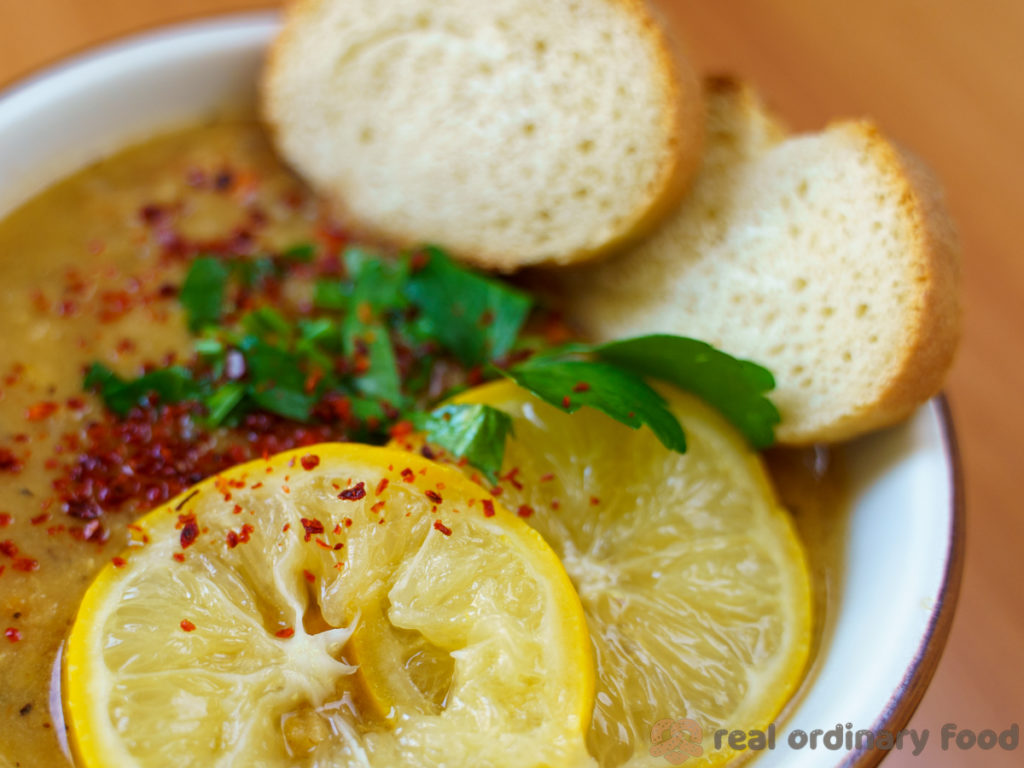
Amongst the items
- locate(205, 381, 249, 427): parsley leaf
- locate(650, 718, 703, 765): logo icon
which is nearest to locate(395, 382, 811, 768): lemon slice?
locate(650, 718, 703, 765): logo icon

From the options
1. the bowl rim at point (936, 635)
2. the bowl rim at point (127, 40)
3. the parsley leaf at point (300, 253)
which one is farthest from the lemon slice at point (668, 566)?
the bowl rim at point (127, 40)

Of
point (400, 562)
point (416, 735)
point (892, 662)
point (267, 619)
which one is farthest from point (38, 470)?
point (892, 662)

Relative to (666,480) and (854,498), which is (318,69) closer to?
(666,480)

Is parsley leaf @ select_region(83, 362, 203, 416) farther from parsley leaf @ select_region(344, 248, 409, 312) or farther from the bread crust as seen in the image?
the bread crust

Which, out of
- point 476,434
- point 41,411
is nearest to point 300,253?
point 41,411

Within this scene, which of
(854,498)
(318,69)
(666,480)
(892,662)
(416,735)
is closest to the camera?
(416,735)

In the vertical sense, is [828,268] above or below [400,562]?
above

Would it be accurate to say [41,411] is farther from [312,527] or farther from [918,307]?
[918,307]

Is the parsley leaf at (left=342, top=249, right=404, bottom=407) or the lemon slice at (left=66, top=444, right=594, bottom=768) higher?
the parsley leaf at (left=342, top=249, right=404, bottom=407)
